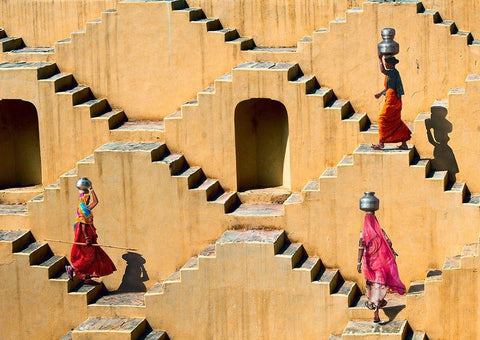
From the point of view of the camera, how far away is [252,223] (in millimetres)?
29969

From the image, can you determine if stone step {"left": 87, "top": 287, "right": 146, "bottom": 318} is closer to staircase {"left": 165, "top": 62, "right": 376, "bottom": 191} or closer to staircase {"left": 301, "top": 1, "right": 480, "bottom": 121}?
staircase {"left": 165, "top": 62, "right": 376, "bottom": 191}

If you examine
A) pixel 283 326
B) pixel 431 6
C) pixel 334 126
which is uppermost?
pixel 431 6

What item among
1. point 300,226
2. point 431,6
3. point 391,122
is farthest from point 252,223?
point 431,6

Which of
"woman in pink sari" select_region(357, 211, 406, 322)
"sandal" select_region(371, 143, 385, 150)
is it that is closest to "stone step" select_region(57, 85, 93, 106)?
"sandal" select_region(371, 143, 385, 150)

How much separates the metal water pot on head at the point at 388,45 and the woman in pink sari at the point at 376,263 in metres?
2.75

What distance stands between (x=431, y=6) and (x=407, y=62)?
3.62 feet

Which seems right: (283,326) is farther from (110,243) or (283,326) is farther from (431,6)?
(431,6)

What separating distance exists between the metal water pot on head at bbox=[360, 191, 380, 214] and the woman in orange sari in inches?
63.3

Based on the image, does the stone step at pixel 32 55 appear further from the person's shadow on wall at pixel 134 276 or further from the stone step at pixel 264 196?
the stone step at pixel 264 196

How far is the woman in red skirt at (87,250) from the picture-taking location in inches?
1176

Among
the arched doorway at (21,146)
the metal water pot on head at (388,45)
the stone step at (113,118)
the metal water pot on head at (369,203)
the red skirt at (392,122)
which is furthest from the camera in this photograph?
the arched doorway at (21,146)

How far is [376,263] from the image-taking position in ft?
91.8

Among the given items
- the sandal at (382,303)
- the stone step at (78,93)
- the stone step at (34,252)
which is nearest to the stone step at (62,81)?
the stone step at (78,93)

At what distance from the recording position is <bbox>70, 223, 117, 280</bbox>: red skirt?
30.1m
